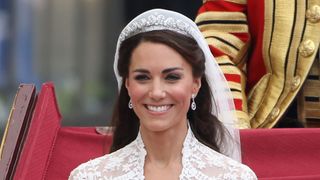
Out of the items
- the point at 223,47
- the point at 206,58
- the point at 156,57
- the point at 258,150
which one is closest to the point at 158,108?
the point at 156,57

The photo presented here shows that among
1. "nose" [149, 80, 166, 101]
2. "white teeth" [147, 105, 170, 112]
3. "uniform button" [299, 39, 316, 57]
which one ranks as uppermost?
"nose" [149, 80, 166, 101]

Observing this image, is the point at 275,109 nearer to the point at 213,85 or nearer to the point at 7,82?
the point at 213,85

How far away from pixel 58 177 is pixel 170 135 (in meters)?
0.63

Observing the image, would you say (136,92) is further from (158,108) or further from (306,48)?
(306,48)

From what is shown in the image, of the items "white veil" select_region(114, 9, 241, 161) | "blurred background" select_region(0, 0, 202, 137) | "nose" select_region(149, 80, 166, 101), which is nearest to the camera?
"nose" select_region(149, 80, 166, 101)

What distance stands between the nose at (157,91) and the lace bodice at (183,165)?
16 cm

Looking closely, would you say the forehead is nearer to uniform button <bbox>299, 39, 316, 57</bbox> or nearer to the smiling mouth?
the smiling mouth

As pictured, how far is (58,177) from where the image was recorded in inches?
112

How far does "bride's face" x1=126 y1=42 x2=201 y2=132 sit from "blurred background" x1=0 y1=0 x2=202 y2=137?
3.36 m

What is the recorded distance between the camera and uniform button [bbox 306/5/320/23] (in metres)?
3.24

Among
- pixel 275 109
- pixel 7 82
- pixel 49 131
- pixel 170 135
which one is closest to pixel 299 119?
pixel 275 109

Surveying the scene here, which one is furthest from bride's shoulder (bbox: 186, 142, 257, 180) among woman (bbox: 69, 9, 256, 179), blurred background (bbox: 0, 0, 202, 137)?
blurred background (bbox: 0, 0, 202, 137)

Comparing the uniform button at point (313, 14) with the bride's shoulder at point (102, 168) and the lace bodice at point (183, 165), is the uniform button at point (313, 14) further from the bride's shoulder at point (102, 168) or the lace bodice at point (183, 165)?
the bride's shoulder at point (102, 168)

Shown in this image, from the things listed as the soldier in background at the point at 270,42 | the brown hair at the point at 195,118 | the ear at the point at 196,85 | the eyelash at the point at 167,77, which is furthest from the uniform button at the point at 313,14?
the eyelash at the point at 167,77
